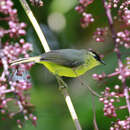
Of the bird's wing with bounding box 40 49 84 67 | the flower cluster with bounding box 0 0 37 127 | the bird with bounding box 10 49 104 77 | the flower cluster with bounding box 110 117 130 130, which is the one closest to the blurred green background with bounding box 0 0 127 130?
the bird with bounding box 10 49 104 77

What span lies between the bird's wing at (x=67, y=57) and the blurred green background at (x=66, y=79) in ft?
0.98

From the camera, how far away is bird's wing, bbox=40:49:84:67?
2673 millimetres

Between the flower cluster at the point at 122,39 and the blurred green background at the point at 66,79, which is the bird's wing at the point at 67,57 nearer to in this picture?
the blurred green background at the point at 66,79

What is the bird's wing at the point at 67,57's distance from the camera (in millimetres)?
2673

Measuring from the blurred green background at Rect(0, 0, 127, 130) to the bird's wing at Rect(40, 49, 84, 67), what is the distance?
0.98ft

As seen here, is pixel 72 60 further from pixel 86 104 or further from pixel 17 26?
pixel 17 26

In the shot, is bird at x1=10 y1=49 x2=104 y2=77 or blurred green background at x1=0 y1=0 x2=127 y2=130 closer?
bird at x1=10 y1=49 x2=104 y2=77

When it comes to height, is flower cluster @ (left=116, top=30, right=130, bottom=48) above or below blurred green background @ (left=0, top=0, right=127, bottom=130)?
above

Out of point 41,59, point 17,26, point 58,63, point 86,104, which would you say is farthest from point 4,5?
point 86,104

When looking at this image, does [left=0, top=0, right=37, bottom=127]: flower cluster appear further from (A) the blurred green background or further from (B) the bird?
(A) the blurred green background

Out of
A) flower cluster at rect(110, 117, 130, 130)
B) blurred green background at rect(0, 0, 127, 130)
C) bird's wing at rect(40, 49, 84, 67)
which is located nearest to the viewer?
flower cluster at rect(110, 117, 130, 130)

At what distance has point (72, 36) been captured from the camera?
370 cm

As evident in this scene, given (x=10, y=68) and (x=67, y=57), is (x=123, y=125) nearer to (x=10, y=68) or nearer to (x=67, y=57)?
(x=10, y=68)

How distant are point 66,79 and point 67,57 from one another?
89 cm
